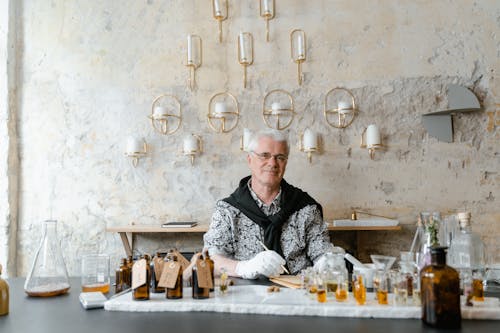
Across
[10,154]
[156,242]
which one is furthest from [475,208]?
[10,154]

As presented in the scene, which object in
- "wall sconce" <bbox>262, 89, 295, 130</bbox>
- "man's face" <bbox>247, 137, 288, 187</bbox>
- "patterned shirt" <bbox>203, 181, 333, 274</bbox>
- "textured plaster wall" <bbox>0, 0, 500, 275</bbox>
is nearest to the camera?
"patterned shirt" <bbox>203, 181, 333, 274</bbox>

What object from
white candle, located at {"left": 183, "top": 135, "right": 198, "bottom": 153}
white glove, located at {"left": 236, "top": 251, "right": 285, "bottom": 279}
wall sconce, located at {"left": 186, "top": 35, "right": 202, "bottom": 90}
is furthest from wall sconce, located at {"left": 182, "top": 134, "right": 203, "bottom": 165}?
white glove, located at {"left": 236, "top": 251, "right": 285, "bottom": 279}

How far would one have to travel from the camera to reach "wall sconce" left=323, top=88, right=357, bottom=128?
3490 millimetres

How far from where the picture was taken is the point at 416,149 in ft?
11.3

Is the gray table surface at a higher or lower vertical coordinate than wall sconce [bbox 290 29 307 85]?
lower

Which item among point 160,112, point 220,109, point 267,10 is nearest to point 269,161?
point 220,109

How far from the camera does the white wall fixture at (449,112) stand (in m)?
3.36

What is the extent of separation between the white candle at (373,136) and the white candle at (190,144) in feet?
4.39

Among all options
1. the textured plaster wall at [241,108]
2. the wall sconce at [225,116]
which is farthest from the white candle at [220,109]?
the textured plaster wall at [241,108]

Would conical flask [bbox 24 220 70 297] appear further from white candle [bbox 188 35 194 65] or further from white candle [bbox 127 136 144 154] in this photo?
white candle [bbox 188 35 194 65]

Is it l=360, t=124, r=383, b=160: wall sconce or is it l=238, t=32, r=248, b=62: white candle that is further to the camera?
l=238, t=32, r=248, b=62: white candle

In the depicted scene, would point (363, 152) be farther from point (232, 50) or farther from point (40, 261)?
point (40, 261)

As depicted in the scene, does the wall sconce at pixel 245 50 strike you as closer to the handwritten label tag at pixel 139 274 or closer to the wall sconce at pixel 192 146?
the wall sconce at pixel 192 146

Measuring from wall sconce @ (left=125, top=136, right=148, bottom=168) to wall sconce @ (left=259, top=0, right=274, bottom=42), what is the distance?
4.35ft
